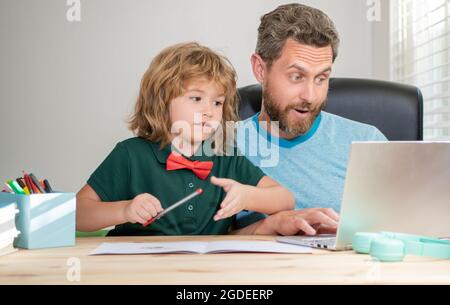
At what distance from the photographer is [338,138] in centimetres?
215

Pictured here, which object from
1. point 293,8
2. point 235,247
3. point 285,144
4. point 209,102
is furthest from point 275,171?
point 235,247

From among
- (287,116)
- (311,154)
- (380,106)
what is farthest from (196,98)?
(380,106)

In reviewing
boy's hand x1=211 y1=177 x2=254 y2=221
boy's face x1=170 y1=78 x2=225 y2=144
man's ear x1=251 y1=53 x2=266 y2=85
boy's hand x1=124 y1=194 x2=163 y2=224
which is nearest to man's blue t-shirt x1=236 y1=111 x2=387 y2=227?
man's ear x1=251 y1=53 x2=266 y2=85

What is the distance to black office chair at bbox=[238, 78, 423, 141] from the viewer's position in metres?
2.13

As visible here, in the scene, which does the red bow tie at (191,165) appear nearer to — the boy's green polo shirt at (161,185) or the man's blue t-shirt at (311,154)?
the boy's green polo shirt at (161,185)

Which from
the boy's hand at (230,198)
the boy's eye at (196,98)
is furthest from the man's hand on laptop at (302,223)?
the boy's eye at (196,98)

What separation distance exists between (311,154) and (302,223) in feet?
2.14

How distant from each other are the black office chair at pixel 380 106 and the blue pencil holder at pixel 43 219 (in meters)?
0.96

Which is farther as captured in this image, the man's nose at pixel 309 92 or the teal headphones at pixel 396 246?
the man's nose at pixel 309 92

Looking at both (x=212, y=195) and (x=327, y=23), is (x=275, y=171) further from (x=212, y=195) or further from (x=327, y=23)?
(x=327, y=23)

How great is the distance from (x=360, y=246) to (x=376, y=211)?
2.7 inches

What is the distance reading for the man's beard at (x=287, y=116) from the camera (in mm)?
2084

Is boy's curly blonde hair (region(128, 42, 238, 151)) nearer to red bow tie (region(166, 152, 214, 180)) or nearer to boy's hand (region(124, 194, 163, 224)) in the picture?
red bow tie (region(166, 152, 214, 180))

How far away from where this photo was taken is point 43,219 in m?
1.30
